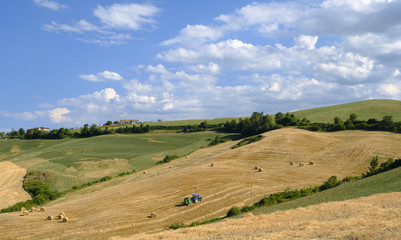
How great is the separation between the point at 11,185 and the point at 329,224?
60.1 metres

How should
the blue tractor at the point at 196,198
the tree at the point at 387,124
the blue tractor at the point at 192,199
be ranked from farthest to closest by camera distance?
the tree at the point at 387,124
the blue tractor at the point at 196,198
the blue tractor at the point at 192,199

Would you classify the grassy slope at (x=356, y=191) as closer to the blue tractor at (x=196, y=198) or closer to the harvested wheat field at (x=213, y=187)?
the harvested wheat field at (x=213, y=187)

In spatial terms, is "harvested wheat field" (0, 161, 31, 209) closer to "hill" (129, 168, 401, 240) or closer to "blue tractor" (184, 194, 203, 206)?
"blue tractor" (184, 194, 203, 206)

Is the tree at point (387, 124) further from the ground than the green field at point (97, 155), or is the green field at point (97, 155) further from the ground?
the tree at point (387, 124)

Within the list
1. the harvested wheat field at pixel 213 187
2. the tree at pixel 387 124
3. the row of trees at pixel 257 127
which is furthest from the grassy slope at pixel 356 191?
the row of trees at pixel 257 127

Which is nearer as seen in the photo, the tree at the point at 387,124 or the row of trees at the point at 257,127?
the tree at the point at 387,124

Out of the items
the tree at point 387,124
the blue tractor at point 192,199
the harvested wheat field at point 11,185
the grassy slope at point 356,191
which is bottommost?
the harvested wheat field at point 11,185

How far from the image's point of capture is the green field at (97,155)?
70.4 meters

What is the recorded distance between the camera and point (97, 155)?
86375 mm

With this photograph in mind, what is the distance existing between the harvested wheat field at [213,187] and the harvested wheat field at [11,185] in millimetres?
8268

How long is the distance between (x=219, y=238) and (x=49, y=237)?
1879 centimetres

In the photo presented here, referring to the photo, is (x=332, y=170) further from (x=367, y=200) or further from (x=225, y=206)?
(x=367, y=200)

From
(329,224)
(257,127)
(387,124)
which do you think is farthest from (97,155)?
(329,224)

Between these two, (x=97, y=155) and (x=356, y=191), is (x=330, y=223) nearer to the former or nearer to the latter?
(x=356, y=191)
